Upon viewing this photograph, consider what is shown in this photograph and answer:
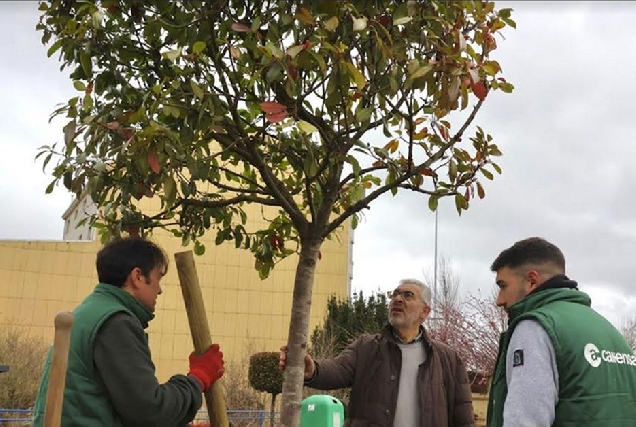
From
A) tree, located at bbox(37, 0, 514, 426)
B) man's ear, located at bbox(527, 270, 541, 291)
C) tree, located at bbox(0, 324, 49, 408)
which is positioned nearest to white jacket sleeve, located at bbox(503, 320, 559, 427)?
man's ear, located at bbox(527, 270, 541, 291)

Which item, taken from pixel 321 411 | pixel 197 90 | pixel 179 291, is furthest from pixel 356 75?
pixel 179 291

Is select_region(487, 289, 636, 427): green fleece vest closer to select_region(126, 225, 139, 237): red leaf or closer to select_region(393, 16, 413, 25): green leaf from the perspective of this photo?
select_region(393, 16, 413, 25): green leaf

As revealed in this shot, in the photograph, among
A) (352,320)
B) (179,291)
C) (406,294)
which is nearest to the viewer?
(406,294)

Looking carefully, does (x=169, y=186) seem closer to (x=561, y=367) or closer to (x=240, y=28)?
(x=240, y=28)

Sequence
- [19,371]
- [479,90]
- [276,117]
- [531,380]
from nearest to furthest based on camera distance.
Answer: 1. [531,380]
2. [276,117]
3. [479,90]
4. [19,371]

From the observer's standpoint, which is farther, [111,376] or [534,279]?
[534,279]

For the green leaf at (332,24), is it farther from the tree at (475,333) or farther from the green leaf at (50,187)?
the tree at (475,333)

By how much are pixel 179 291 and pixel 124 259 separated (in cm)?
2209

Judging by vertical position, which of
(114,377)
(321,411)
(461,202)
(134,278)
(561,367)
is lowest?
(321,411)

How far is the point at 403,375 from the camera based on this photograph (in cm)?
469

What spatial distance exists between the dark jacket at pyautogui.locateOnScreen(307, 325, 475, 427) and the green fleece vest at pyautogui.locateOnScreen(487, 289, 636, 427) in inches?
65.6

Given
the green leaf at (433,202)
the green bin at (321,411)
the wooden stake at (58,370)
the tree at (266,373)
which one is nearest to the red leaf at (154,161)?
the wooden stake at (58,370)

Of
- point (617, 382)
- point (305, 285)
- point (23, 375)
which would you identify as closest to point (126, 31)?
point (305, 285)

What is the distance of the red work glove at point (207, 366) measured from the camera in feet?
10.9
